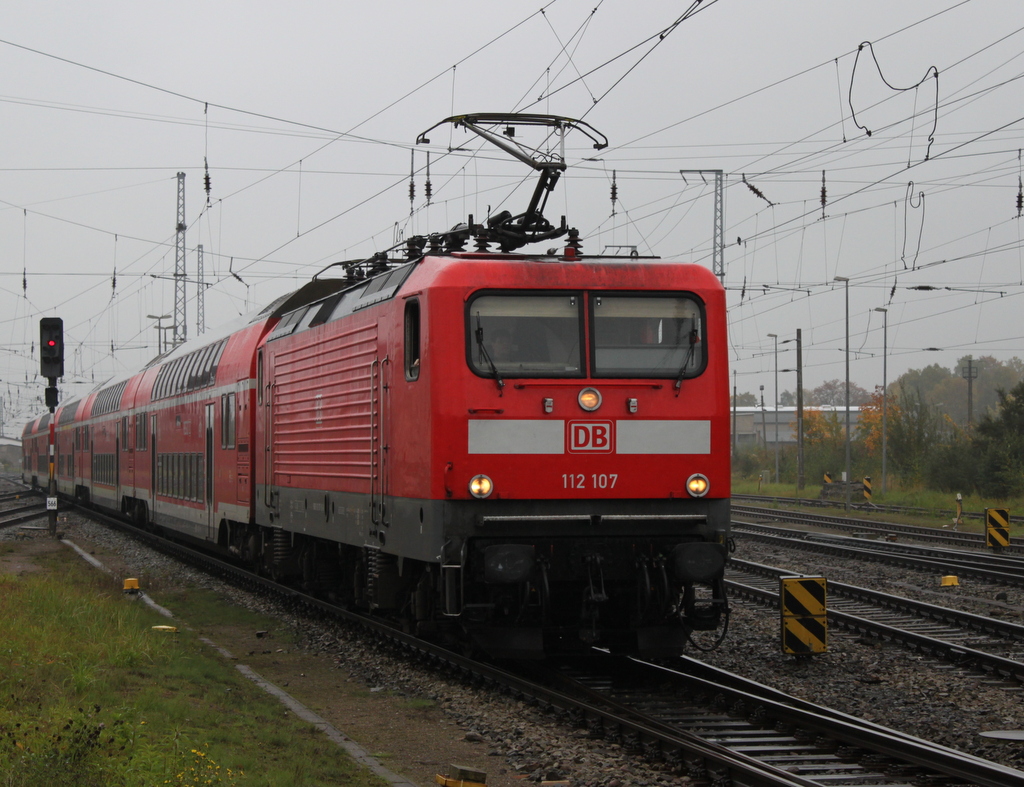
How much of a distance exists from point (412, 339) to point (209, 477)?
413 inches

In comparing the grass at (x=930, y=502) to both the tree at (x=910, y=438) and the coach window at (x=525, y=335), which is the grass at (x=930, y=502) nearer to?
the tree at (x=910, y=438)

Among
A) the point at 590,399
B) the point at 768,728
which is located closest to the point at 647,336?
the point at 590,399

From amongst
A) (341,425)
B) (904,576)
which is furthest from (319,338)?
(904,576)

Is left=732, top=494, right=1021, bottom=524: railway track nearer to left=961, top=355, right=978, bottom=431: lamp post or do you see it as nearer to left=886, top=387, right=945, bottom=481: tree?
left=886, top=387, right=945, bottom=481: tree

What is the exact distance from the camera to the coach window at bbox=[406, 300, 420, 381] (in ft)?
31.6

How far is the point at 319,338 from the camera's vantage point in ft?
42.3

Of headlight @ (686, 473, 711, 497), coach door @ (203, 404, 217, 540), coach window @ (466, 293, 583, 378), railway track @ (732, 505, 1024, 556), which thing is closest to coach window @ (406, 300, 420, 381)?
coach window @ (466, 293, 583, 378)

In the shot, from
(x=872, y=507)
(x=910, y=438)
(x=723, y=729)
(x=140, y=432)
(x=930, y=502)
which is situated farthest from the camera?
(x=910, y=438)

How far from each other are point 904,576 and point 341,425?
32.7 feet

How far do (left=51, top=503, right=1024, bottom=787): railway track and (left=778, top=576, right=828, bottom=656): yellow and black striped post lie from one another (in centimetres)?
114

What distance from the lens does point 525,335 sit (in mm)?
9375

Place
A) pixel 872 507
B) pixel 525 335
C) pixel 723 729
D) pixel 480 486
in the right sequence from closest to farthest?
pixel 723 729 < pixel 480 486 < pixel 525 335 < pixel 872 507

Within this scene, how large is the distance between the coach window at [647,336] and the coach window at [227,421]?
9308 mm

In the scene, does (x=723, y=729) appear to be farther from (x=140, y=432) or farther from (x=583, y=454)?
(x=140, y=432)
